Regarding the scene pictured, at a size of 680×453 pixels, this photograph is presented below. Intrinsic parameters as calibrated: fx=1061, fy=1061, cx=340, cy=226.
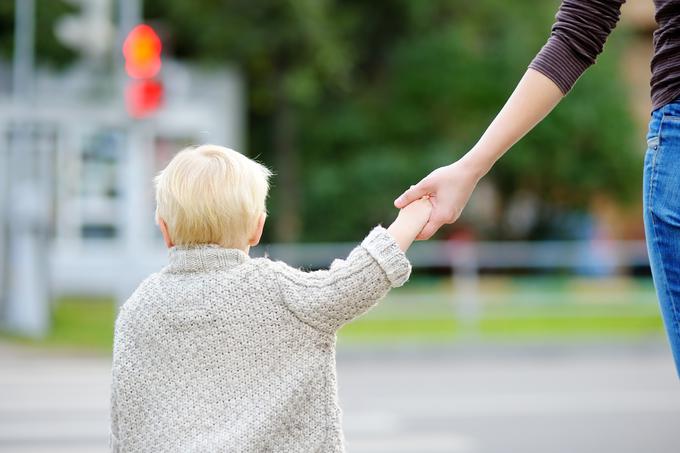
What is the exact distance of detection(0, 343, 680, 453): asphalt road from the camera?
6441 millimetres

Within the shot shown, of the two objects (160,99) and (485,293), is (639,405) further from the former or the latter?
(160,99)

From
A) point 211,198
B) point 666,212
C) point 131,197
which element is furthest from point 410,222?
point 131,197

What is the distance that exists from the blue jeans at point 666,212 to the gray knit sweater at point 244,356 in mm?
477

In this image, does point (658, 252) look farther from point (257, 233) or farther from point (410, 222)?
point (257, 233)

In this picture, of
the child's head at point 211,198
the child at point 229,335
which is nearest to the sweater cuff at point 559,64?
the child at point 229,335

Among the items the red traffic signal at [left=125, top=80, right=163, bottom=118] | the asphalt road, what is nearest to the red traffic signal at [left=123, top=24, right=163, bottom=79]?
the red traffic signal at [left=125, top=80, right=163, bottom=118]

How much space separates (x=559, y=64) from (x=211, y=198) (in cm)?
78

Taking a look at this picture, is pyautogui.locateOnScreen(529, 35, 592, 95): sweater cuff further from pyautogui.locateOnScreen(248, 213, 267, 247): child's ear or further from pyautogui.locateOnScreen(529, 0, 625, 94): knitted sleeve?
pyautogui.locateOnScreen(248, 213, 267, 247): child's ear

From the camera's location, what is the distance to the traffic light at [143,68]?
11.2m

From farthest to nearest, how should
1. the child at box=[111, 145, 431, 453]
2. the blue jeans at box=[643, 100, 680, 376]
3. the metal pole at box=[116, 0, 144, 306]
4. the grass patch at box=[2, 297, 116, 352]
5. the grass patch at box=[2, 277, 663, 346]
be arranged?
the grass patch at box=[2, 277, 663, 346] < the metal pole at box=[116, 0, 144, 306] < the grass patch at box=[2, 297, 116, 352] < the child at box=[111, 145, 431, 453] < the blue jeans at box=[643, 100, 680, 376]

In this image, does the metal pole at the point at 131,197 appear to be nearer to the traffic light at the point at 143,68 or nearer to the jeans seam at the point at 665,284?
the traffic light at the point at 143,68

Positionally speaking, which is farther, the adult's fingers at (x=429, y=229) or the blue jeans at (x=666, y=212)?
the adult's fingers at (x=429, y=229)

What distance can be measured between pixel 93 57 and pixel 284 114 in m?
8.73

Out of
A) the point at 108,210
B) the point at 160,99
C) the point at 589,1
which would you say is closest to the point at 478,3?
the point at 108,210
